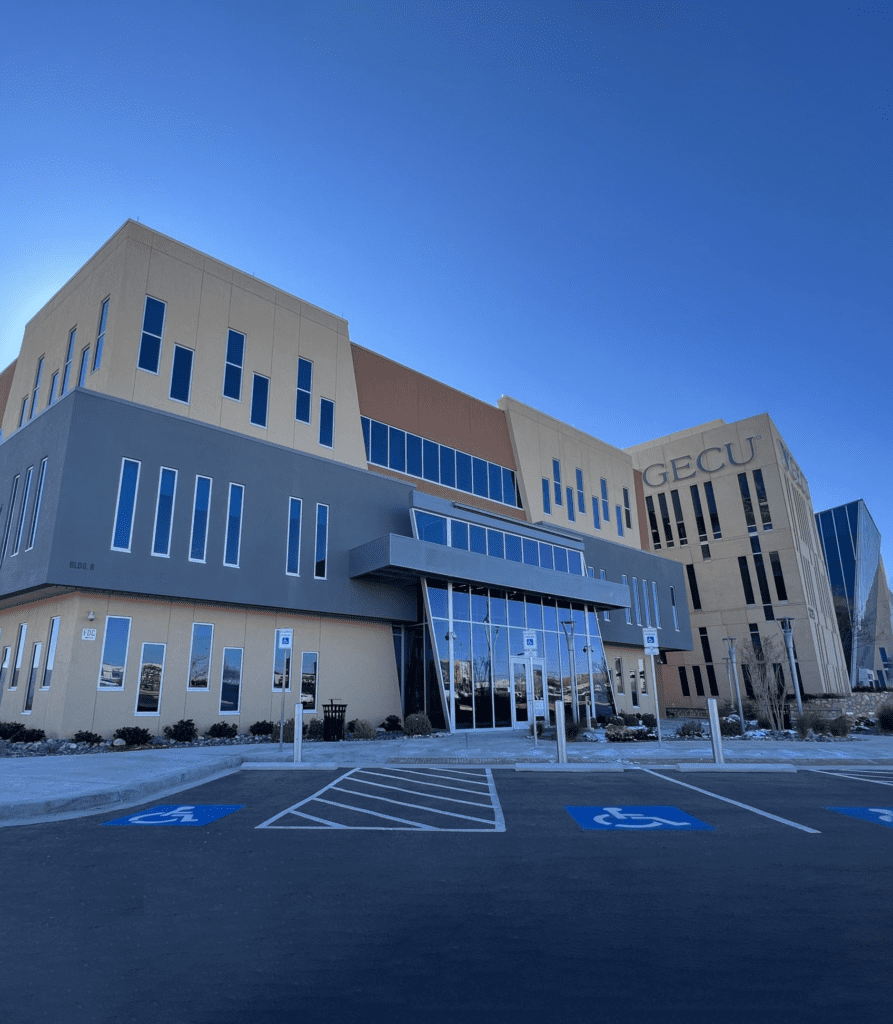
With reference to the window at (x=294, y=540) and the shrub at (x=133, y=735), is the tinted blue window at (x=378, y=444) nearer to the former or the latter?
the window at (x=294, y=540)

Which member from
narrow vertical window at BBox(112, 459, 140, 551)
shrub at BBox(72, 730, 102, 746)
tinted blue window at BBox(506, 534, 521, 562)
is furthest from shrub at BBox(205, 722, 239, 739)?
tinted blue window at BBox(506, 534, 521, 562)

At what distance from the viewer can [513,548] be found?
31.9 meters

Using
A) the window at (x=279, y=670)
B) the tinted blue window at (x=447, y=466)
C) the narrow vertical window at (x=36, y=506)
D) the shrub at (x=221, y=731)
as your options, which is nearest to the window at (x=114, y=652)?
the shrub at (x=221, y=731)

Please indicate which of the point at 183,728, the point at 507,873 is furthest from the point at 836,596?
the point at 507,873

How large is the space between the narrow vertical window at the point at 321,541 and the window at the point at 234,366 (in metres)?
5.10

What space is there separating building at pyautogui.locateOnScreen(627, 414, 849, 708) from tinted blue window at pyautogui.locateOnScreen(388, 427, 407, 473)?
23.9m

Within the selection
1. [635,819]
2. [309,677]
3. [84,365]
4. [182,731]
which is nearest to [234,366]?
[84,365]

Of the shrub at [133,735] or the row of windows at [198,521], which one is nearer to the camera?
the shrub at [133,735]

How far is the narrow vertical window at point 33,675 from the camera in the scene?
834 inches

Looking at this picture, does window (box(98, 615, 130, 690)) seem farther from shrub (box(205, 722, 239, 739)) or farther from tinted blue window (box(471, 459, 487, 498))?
tinted blue window (box(471, 459, 487, 498))

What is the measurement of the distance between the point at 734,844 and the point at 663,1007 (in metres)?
4.40

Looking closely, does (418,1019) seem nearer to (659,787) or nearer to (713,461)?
(659,787)

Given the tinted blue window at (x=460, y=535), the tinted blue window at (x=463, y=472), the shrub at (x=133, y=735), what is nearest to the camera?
the shrub at (x=133, y=735)

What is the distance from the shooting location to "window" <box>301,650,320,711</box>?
81.0ft
